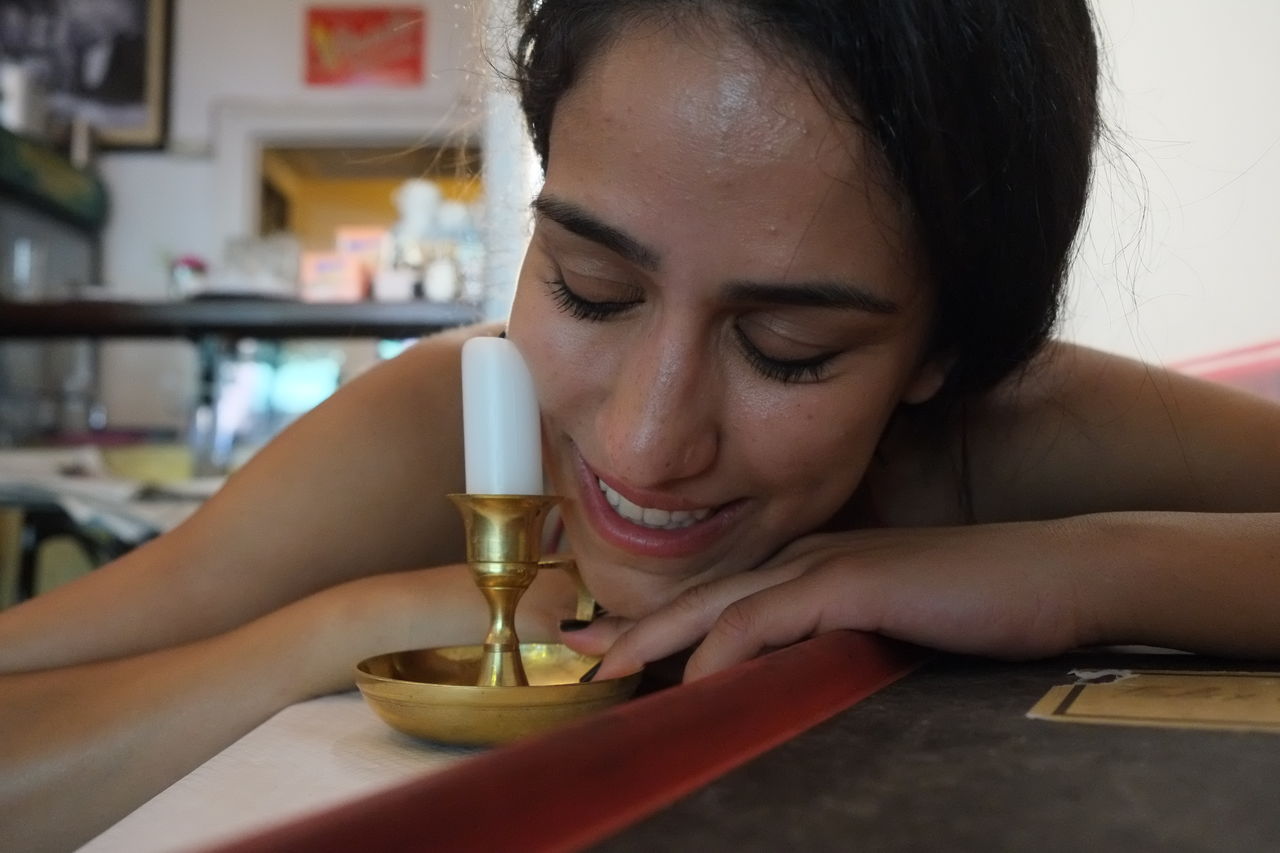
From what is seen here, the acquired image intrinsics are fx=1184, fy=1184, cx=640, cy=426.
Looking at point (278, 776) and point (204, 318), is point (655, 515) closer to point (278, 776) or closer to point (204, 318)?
point (278, 776)

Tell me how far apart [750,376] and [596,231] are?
0.39 feet

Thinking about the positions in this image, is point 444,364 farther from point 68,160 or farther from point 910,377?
point 68,160

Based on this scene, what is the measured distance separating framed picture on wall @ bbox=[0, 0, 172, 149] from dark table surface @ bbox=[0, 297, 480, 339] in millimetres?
2264

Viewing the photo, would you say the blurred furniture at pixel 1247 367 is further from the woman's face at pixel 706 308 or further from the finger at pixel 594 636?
the finger at pixel 594 636

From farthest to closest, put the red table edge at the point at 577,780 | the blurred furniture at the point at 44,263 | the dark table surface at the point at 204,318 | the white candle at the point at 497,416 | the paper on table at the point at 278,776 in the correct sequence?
the blurred furniture at the point at 44,263, the dark table surface at the point at 204,318, the white candle at the point at 497,416, the paper on table at the point at 278,776, the red table edge at the point at 577,780

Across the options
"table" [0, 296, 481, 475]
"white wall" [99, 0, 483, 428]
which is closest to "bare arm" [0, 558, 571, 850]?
"table" [0, 296, 481, 475]

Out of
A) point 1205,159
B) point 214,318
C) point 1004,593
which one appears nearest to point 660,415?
point 1004,593

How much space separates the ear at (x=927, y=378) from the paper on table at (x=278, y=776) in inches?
17.1

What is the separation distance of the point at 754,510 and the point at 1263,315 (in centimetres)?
105

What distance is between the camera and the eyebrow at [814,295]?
62cm

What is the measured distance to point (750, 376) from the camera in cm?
67

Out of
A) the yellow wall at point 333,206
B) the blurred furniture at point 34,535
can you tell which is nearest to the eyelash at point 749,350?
the blurred furniture at point 34,535

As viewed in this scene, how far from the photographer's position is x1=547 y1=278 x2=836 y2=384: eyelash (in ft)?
2.21

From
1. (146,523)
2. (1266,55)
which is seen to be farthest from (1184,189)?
(146,523)
